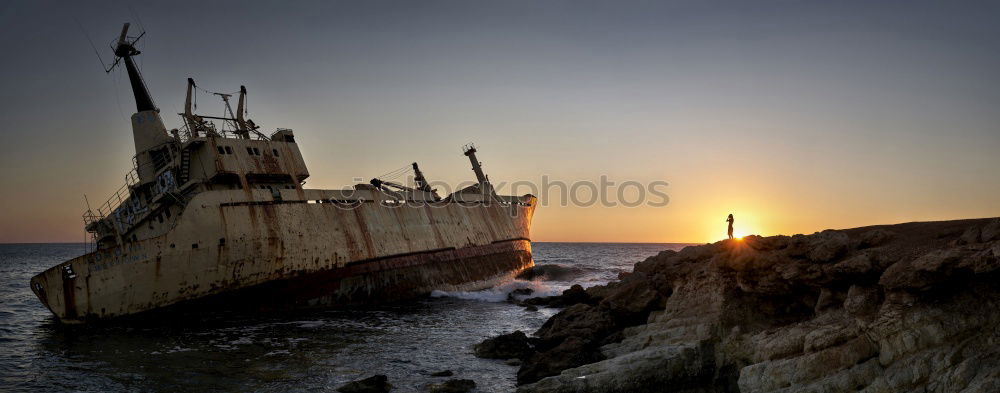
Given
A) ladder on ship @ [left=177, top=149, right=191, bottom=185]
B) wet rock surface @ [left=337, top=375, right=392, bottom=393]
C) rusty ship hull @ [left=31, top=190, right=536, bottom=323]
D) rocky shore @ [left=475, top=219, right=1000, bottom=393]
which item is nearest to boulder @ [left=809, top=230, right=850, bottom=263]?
rocky shore @ [left=475, top=219, right=1000, bottom=393]

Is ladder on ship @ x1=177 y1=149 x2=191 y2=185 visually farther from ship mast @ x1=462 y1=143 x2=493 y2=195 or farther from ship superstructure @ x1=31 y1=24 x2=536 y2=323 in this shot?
ship mast @ x1=462 y1=143 x2=493 y2=195

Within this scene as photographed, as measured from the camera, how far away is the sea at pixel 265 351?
41.3 ft

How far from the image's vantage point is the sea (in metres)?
12.6

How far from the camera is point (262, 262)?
798 inches

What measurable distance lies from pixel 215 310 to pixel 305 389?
32.1 ft

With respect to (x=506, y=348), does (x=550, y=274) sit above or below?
below

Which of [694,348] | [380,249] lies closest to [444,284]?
[380,249]

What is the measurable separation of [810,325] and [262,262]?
17107mm

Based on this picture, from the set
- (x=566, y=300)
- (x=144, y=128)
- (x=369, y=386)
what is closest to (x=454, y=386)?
(x=369, y=386)

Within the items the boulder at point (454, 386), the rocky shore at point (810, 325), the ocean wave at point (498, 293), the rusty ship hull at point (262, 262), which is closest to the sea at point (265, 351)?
the boulder at point (454, 386)

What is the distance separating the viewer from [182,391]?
11.9 metres

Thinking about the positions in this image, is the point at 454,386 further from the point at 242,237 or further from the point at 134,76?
the point at 134,76

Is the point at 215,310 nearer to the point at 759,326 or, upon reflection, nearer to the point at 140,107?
the point at 140,107

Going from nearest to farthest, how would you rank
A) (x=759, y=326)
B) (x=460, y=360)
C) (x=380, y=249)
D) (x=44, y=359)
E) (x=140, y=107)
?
(x=759, y=326)
(x=460, y=360)
(x=44, y=359)
(x=380, y=249)
(x=140, y=107)
